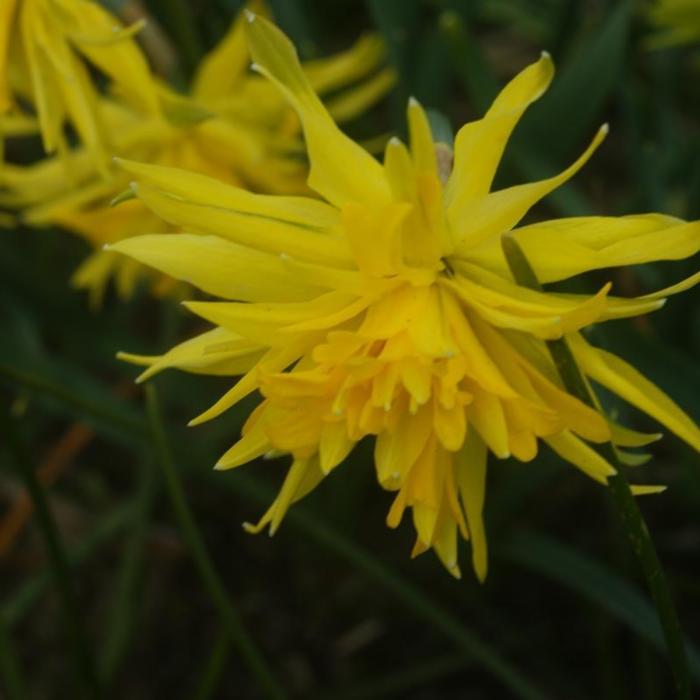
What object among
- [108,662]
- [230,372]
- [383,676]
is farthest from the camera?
[383,676]

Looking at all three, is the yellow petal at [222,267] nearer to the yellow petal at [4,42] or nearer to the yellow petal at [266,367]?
the yellow petal at [266,367]

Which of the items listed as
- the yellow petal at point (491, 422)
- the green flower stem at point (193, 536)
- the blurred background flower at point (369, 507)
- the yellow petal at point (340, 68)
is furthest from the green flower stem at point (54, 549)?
the yellow petal at point (340, 68)

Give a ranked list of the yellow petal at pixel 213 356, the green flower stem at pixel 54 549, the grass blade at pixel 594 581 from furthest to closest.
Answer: the grass blade at pixel 594 581 → the green flower stem at pixel 54 549 → the yellow petal at pixel 213 356

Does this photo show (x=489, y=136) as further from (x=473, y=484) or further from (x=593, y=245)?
(x=473, y=484)

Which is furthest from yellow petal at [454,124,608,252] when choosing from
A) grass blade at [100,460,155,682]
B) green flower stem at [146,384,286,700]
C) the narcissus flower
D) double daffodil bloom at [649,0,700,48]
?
grass blade at [100,460,155,682]

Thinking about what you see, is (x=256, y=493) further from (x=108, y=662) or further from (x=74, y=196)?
(x=74, y=196)

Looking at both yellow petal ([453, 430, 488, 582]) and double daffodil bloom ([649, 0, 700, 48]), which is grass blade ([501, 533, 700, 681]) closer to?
yellow petal ([453, 430, 488, 582])

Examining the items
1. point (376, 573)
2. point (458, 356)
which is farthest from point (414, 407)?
point (376, 573)
